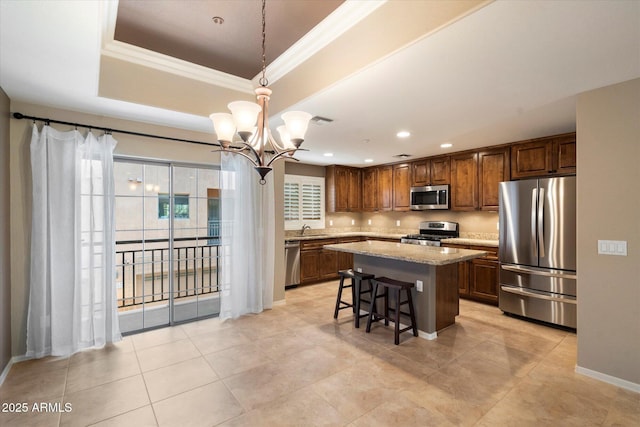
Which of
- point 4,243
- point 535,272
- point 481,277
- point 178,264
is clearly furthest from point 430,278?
point 4,243

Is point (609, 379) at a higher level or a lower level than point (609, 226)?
lower

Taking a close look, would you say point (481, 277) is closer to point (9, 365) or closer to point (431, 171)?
point (431, 171)

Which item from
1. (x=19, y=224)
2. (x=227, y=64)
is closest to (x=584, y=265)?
(x=227, y=64)

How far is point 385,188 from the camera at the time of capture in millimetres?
6672

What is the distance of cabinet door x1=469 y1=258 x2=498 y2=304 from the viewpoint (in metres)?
4.53

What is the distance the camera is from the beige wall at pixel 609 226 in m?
2.43

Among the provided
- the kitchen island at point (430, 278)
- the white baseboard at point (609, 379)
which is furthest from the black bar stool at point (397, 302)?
the white baseboard at point (609, 379)

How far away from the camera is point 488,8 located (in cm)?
160

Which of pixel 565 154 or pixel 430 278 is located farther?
pixel 565 154

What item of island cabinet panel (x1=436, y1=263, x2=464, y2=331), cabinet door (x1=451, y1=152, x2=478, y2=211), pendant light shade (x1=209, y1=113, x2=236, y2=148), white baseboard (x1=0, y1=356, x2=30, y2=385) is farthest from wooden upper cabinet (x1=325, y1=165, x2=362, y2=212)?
white baseboard (x1=0, y1=356, x2=30, y2=385)

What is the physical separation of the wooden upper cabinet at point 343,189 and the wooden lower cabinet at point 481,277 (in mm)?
2679

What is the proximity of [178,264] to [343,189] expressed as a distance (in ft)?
12.7

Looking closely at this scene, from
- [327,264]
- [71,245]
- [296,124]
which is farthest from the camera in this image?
[327,264]

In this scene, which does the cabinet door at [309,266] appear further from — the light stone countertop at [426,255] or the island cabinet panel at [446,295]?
the island cabinet panel at [446,295]
